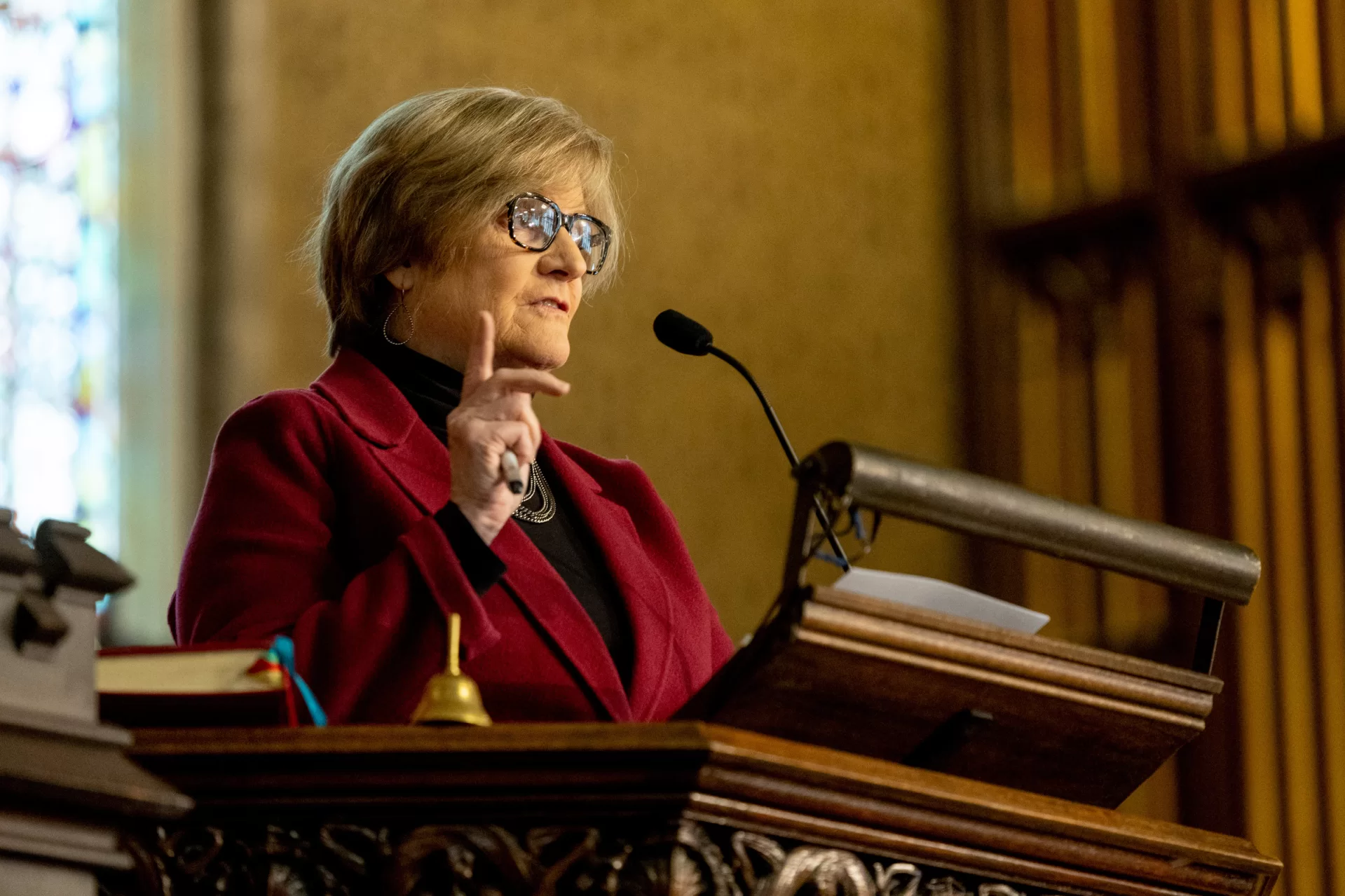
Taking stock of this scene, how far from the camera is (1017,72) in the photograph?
24.3 ft

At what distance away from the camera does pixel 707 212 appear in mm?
6852

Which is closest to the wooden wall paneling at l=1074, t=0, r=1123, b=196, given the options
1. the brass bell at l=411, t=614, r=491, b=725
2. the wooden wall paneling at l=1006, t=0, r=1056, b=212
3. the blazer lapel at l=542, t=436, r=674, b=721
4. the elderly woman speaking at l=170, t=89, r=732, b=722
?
the wooden wall paneling at l=1006, t=0, r=1056, b=212

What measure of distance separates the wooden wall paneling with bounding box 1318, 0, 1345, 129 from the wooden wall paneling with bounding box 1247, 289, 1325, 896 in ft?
2.14

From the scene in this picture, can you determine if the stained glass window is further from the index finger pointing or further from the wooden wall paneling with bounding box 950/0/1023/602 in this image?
the index finger pointing

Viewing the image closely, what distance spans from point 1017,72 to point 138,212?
3403 millimetres

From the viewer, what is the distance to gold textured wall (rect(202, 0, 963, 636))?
5676 millimetres

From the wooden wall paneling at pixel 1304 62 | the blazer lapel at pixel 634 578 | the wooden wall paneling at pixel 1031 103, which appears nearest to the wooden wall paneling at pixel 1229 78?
the wooden wall paneling at pixel 1304 62

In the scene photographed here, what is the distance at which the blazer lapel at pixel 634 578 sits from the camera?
2270 mm

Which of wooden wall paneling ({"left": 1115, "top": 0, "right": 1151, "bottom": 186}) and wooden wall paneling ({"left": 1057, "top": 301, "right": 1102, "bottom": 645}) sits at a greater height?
wooden wall paneling ({"left": 1115, "top": 0, "right": 1151, "bottom": 186})

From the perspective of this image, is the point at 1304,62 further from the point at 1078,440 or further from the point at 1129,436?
the point at 1078,440

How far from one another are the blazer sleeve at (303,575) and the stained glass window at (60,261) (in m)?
3.16

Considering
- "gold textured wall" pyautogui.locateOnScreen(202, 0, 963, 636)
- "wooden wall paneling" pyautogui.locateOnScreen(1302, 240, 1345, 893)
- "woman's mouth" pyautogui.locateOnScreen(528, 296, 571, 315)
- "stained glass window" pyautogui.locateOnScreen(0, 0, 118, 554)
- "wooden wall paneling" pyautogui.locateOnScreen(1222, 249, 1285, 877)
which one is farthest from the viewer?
"wooden wall paneling" pyautogui.locateOnScreen(1222, 249, 1285, 877)

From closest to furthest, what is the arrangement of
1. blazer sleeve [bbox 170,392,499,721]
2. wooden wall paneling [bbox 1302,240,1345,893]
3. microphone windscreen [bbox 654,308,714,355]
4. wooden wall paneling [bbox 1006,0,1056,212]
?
blazer sleeve [bbox 170,392,499,721]
microphone windscreen [bbox 654,308,714,355]
wooden wall paneling [bbox 1302,240,1345,893]
wooden wall paneling [bbox 1006,0,1056,212]

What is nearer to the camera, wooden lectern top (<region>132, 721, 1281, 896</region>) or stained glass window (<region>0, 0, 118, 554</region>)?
wooden lectern top (<region>132, 721, 1281, 896</region>)
